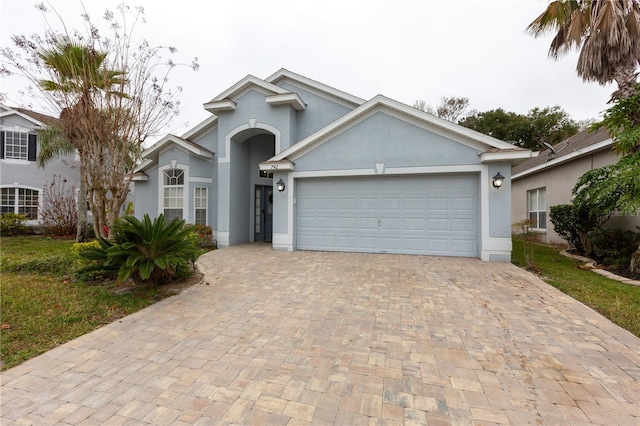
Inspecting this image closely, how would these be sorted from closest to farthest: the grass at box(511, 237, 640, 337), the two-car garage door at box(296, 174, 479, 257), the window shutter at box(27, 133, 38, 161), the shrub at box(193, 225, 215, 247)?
the grass at box(511, 237, 640, 337) → the two-car garage door at box(296, 174, 479, 257) → the shrub at box(193, 225, 215, 247) → the window shutter at box(27, 133, 38, 161)

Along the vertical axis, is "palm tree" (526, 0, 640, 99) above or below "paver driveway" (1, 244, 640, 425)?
above

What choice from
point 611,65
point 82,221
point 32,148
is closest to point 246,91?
point 82,221

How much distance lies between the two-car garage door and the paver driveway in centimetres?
346

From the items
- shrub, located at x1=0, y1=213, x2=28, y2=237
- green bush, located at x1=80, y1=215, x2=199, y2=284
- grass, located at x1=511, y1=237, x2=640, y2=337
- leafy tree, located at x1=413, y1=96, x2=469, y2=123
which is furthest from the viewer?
leafy tree, located at x1=413, y1=96, x2=469, y2=123

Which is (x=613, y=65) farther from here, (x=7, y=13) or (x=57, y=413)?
(x=7, y=13)

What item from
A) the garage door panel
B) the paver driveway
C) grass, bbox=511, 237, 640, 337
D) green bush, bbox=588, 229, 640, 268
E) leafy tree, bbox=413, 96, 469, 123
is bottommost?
the paver driveway

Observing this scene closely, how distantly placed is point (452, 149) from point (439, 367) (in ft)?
23.1

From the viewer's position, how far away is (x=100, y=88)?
20.4ft

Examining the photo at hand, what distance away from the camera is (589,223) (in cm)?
888

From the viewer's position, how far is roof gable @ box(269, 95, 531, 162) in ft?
25.4

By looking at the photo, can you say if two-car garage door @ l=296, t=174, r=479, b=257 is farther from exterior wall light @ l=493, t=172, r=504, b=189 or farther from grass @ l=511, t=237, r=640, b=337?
grass @ l=511, t=237, r=640, b=337

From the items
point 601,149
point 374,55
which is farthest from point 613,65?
point 374,55

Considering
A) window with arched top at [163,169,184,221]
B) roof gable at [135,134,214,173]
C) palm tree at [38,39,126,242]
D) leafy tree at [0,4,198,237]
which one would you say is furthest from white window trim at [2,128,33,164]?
palm tree at [38,39,126,242]

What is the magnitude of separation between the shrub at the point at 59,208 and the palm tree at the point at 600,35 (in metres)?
21.3
